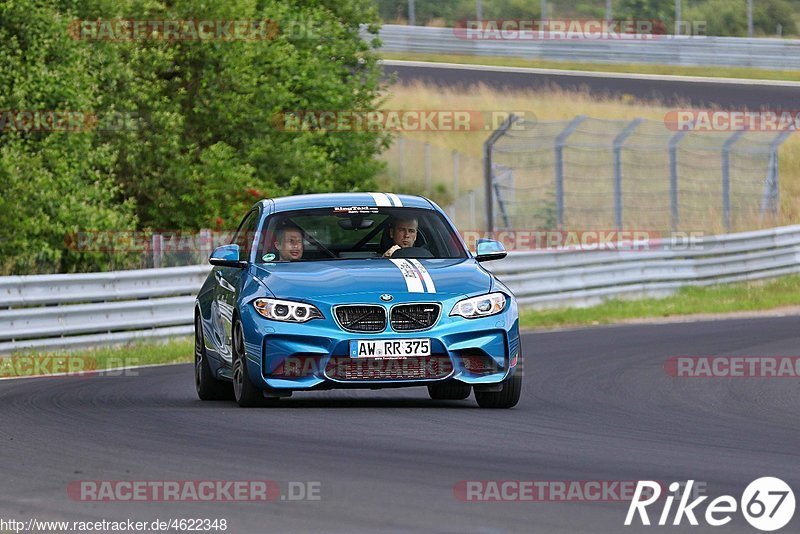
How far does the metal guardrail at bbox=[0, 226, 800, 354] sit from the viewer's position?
1803 centimetres

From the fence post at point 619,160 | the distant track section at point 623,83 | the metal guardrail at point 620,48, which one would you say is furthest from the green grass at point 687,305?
the metal guardrail at point 620,48

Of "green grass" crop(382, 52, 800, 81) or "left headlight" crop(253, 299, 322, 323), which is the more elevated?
"left headlight" crop(253, 299, 322, 323)

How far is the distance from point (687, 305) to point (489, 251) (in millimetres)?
13862

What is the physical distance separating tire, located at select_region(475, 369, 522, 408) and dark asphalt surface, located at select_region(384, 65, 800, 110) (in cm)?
3343

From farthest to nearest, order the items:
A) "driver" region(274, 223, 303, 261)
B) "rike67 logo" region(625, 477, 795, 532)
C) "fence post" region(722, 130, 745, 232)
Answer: "fence post" region(722, 130, 745, 232) < "driver" region(274, 223, 303, 261) < "rike67 logo" region(625, 477, 795, 532)

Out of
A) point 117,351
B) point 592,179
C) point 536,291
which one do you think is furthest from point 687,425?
point 592,179

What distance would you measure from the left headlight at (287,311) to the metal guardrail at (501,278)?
7568 millimetres

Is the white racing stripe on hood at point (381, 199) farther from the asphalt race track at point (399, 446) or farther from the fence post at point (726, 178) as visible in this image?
the fence post at point (726, 178)

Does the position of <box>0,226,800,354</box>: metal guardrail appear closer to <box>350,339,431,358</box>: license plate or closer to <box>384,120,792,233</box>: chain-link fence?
<box>384,120,792,233</box>: chain-link fence

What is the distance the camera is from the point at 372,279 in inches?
424

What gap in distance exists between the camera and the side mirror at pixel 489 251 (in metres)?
11.6

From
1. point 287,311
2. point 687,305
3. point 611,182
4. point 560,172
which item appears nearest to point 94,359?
point 287,311

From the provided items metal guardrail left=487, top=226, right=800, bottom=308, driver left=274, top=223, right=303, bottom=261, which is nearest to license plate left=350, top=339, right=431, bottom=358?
driver left=274, top=223, right=303, bottom=261

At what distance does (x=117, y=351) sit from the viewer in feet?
60.2
